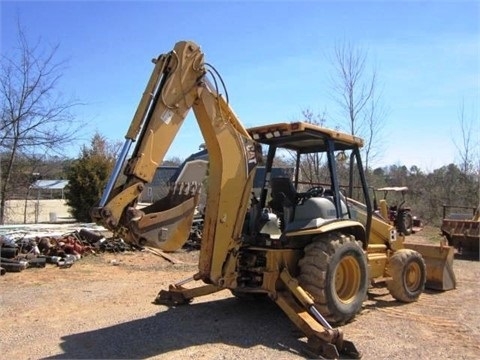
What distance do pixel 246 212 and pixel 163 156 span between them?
1497 mm

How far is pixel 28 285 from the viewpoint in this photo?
363 inches

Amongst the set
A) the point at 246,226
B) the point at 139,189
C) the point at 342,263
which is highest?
the point at 139,189

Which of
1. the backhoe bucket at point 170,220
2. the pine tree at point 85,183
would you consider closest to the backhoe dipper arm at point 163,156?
the backhoe bucket at point 170,220

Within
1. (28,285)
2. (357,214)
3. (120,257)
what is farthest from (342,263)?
(120,257)

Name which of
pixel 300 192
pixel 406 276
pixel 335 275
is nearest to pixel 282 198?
→ pixel 300 192

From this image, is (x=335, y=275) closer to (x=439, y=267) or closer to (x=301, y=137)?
(x=301, y=137)

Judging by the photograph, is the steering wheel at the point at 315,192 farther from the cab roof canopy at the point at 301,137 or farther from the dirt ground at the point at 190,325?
the dirt ground at the point at 190,325

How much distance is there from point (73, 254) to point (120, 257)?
3.78 ft

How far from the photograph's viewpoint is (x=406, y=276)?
26.5 feet

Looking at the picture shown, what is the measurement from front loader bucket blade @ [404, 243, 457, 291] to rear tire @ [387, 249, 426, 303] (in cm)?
92

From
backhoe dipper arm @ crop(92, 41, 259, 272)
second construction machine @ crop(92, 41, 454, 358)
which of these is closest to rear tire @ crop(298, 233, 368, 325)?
second construction machine @ crop(92, 41, 454, 358)

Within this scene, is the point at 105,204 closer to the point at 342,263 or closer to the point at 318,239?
the point at 318,239

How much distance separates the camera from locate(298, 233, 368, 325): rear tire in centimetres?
606

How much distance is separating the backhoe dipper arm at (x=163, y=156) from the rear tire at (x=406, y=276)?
3151 mm
